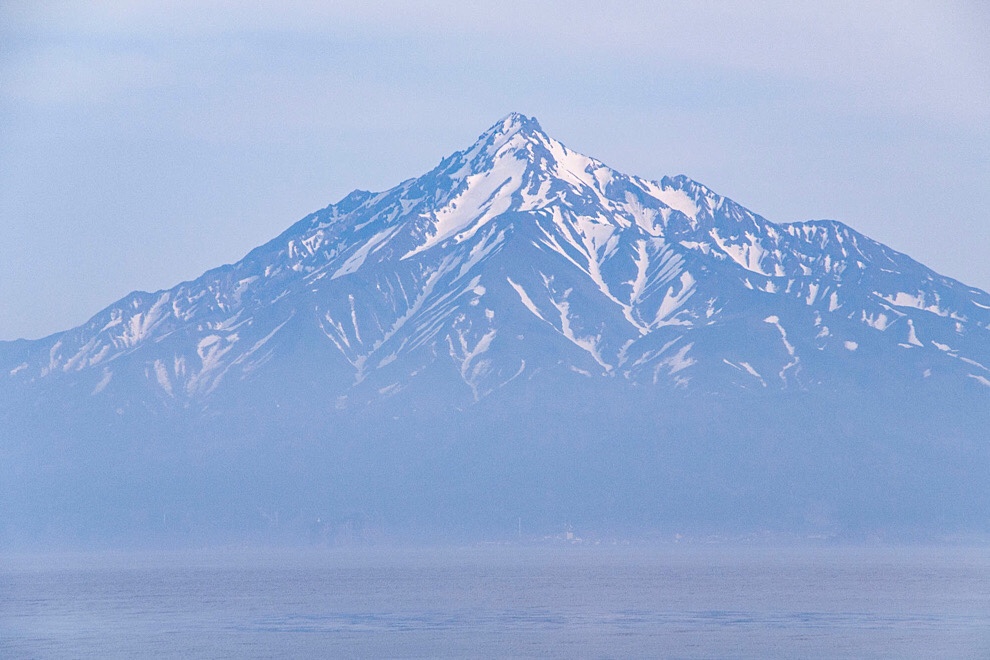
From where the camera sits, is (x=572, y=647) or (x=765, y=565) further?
(x=765, y=565)

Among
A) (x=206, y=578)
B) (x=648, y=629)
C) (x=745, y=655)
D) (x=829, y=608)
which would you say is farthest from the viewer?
(x=206, y=578)

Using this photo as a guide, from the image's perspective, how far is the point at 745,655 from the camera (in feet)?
283

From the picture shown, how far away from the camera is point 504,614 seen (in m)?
111

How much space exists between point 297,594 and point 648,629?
42274mm

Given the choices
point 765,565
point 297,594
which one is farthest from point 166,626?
point 765,565

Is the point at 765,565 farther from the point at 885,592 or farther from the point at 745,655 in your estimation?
the point at 745,655

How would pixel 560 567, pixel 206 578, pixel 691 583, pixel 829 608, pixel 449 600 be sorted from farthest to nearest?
pixel 560 567 < pixel 206 578 < pixel 691 583 < pixel 449 600 < pixel 829 608

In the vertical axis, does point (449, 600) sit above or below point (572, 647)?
above

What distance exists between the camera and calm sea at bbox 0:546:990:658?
89.6 meters

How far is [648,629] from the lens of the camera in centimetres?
9944

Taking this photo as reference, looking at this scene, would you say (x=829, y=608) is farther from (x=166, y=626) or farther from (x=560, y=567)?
(x=560, y=567)

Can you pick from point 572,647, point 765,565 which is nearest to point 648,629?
point 572,647

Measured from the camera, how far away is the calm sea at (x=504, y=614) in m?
89.6

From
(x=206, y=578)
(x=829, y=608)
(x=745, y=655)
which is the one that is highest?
(x=206, y=578)
